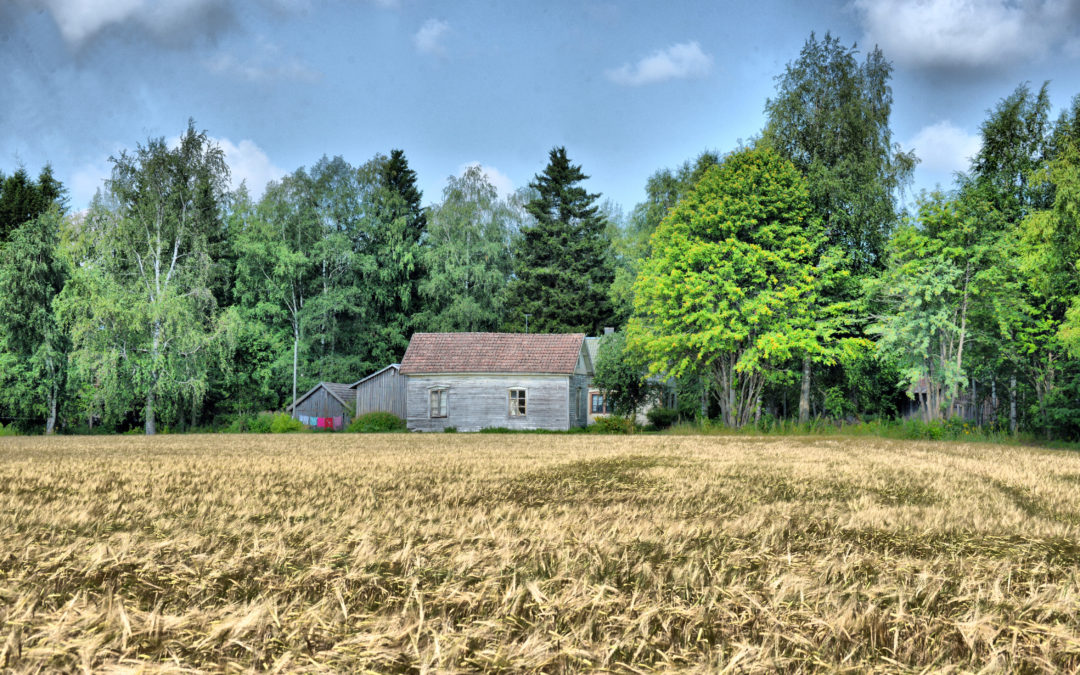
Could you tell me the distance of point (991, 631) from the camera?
2.32m

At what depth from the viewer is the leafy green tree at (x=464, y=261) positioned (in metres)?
49.6

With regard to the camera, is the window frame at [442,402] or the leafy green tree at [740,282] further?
the window frame at [442,402]

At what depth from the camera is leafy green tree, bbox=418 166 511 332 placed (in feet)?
163

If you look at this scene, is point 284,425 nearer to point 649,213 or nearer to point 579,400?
point 579,400

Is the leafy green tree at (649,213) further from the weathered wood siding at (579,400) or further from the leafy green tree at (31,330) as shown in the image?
the leafy green tree at (31,330)

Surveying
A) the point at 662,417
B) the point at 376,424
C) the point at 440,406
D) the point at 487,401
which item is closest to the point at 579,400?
the point at 487,401

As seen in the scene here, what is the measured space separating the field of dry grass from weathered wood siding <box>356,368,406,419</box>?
35.7 meters

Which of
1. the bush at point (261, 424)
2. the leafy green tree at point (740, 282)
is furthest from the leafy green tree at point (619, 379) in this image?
the bush at point (261, 424)

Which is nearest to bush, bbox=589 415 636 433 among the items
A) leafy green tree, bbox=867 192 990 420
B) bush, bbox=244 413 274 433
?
leafy green tree, bbox=867 192 990 420

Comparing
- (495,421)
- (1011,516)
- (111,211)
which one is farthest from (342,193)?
(1011,516)

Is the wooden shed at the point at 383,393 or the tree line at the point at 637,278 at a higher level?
the tree line at the point at 637,278

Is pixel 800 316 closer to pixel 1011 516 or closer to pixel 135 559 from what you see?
pixel 1011 516

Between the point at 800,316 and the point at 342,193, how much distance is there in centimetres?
3238

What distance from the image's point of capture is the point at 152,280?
38.2m
